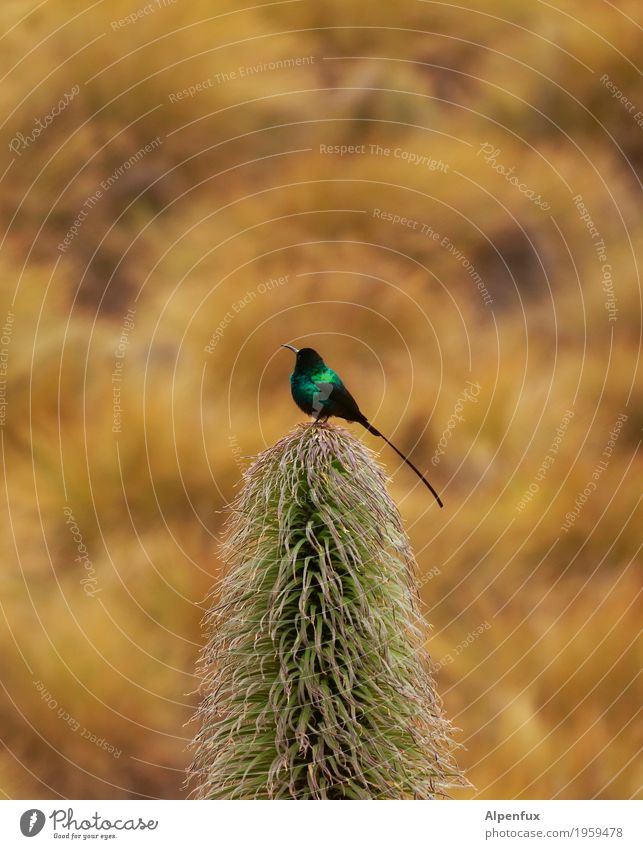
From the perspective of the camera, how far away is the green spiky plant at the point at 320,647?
435 cm

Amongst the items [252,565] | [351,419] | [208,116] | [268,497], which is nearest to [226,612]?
[252,565]

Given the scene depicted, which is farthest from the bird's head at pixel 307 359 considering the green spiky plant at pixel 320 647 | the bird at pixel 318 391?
the green spiky plant at pixel 320 647

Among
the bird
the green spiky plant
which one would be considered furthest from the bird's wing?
the green spiky plant

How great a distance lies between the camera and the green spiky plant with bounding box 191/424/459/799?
14.3 feet

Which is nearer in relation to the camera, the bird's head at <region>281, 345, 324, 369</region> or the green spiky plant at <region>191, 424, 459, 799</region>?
the green spiky plant at <region>191, 424, 459, 799</region>

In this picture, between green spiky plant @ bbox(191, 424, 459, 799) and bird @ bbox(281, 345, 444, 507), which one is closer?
green spiky plant @ bbox(191, 424, 459, 799)

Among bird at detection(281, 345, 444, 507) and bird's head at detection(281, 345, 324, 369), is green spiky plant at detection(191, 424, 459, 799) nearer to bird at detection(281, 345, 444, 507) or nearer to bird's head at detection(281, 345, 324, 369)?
bird at detection(281, 345, 444, 507)

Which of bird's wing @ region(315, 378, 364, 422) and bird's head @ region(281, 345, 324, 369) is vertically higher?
bird's head @ region(281, 345, 324, 369)

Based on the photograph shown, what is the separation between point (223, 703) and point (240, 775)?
0.98 feet

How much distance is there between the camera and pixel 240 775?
4.48 meters

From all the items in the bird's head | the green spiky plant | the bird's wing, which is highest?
the bird's head

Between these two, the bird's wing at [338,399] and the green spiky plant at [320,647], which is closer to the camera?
the green spiky plant at [320,647]

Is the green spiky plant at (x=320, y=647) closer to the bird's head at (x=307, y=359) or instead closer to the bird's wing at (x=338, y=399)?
the bird's wing at (x=338, y=399)
